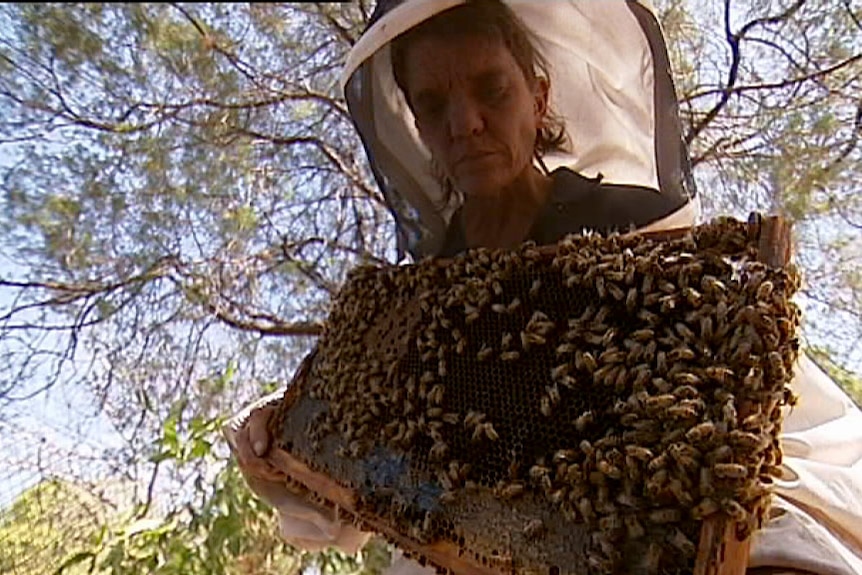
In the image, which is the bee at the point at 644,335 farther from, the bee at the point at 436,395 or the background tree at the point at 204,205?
the background tree at the point at 204,205

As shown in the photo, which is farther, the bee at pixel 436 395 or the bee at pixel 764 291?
the bee at pixel 436 395

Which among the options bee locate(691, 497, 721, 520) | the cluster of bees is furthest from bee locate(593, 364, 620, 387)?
bee locate(691, 497, 721, 520)

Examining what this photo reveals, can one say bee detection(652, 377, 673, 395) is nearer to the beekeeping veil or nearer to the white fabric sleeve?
the white fabric sleeve

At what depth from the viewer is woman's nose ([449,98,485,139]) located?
83 cm

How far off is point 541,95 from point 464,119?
79mm

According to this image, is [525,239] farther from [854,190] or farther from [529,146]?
[854,190]

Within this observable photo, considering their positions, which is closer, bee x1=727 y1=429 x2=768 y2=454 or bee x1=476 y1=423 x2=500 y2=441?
bee x1=727 y1=429 x2=768 y2=454

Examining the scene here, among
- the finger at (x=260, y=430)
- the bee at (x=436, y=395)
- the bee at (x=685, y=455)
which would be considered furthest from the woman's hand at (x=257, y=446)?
the bee at (x=685, y=455)

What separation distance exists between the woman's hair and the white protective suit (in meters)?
0.01

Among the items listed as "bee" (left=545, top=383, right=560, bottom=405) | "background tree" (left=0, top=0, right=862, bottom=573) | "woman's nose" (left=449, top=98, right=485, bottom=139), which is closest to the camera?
"bee" (left=545, top=383, right=560, bottom=405)

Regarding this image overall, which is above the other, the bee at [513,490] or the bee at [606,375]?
the bee at [606,375]

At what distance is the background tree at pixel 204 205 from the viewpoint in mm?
1548

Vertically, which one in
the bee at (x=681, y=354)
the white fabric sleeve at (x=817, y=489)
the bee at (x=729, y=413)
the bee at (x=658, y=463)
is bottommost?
the white fabric sleeve at (x=817, y=489)

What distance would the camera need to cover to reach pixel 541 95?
2.79 feet
